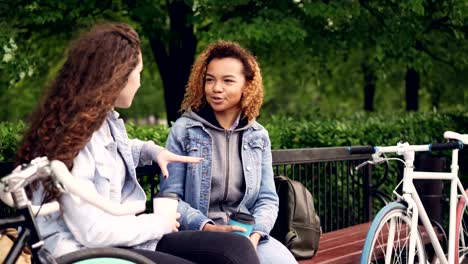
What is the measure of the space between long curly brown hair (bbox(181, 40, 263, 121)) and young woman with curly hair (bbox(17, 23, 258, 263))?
114 cm

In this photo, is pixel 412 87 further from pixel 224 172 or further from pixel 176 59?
pixel 224 172

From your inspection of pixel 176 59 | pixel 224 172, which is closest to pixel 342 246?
pixel 224 172

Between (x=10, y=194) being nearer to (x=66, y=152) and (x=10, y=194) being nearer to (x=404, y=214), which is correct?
(x=66, y=152)

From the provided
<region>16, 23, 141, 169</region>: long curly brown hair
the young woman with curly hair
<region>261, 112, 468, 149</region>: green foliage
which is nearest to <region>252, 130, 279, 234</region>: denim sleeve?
the young woman with curly hair

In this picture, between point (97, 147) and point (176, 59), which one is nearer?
point (97, 147)

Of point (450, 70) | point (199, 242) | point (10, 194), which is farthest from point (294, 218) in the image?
point (450, 70)

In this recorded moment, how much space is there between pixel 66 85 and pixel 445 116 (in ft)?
28.8

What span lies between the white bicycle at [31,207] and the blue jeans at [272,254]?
5.26 ft

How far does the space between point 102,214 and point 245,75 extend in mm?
1691

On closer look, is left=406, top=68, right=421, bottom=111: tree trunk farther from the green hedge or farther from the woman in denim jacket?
the woman in denim jacket

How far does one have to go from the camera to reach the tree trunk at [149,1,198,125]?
12602 millimetres

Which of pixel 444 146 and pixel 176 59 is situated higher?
pixel 176 59

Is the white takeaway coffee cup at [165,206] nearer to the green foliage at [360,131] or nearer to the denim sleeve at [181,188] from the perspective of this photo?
the denim sleeve at [181,188]

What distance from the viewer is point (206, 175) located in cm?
479
